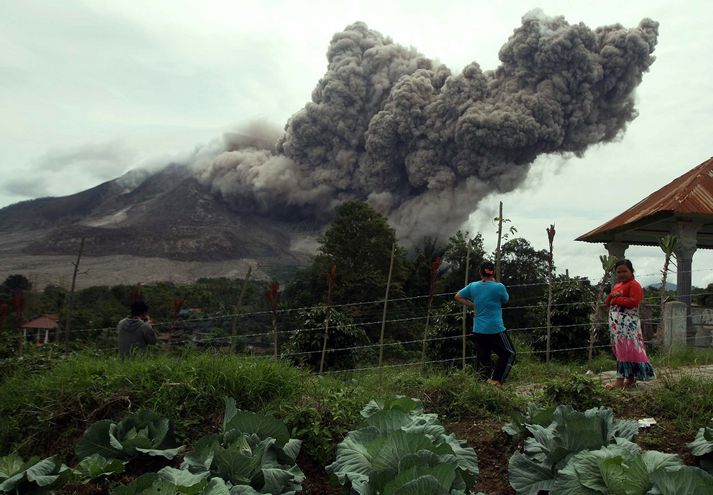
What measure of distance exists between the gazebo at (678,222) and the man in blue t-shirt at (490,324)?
17.5 ft

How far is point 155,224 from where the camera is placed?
70188mm

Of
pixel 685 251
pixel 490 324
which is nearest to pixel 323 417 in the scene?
pixel 490 324

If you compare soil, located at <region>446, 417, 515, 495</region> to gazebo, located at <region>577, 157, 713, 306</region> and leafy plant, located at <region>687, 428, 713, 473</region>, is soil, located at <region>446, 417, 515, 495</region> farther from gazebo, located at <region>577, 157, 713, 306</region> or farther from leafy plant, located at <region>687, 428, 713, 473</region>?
gazebo, located at <region>577, 157, 713, 306</region>

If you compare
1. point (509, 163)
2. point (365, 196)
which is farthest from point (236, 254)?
point (509, 163)

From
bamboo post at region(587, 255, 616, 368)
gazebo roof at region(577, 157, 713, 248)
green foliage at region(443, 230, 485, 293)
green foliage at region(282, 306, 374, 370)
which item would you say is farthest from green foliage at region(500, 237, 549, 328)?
bamboo post at region(587, 255, 616, 368)

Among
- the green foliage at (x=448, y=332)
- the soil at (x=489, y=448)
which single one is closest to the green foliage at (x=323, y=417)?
the soil at (x=489, y=448)

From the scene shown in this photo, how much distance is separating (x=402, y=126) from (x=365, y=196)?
8884 millimetres

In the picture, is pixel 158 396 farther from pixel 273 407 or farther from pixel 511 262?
pixel 511 262

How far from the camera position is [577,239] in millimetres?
12359

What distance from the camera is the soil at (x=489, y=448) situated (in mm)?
2709

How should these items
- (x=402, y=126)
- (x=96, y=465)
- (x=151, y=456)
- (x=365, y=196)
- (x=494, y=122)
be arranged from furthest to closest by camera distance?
(x=365, y=196) < (x=402, y=126) < (x=494, y=122) < (x=151, y=456) < (x=96, y=465)

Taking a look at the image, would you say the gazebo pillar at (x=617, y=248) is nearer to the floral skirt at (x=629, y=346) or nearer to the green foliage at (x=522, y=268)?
the floral skirt at (x=629, y=346)

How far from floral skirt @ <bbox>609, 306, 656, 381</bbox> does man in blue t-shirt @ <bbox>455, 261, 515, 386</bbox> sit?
2.89 ft

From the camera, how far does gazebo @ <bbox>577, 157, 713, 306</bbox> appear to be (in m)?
9.92
